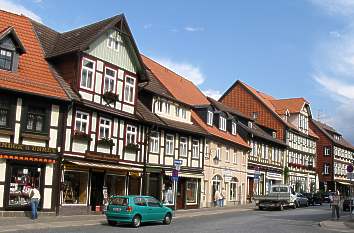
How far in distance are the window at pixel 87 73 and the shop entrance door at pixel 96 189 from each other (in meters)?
5.16

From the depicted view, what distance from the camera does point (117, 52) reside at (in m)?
32.1

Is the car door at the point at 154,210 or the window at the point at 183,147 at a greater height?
the window at the point at 183,147

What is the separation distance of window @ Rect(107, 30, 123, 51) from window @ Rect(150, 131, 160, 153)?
6.66 m

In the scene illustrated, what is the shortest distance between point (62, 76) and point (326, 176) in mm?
64994

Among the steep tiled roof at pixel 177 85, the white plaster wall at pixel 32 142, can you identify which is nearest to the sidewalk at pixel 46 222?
the white plaster wall at pixel 32 142

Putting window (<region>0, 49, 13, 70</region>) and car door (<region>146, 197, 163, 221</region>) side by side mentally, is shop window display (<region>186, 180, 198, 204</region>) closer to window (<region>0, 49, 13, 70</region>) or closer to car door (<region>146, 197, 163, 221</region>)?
car door (<region>146, 197, 163, 221</region>)

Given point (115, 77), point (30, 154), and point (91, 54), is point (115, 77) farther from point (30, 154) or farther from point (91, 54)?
point (30, 154)

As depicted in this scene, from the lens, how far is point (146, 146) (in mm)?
34250

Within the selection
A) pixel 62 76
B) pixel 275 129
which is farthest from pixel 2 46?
pixel 275 129

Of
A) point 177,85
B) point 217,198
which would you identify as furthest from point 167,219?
point 177,85

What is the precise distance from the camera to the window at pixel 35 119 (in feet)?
84.2

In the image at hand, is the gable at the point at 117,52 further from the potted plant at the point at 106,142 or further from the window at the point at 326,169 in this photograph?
the window at the point at 326,169

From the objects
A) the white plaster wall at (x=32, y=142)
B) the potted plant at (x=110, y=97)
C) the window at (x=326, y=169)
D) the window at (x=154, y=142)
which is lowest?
the white plaster wall at (x=32, y=142)

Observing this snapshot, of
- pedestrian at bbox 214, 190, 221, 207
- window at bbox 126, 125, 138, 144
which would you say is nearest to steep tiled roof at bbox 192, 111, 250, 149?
pedestrian at bbox 214, 190, 221, 207
